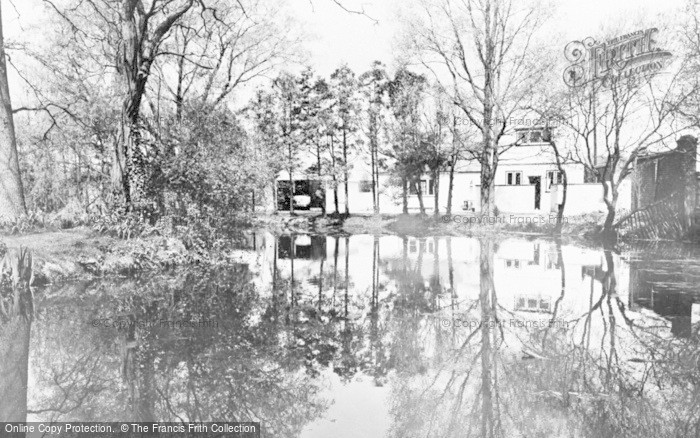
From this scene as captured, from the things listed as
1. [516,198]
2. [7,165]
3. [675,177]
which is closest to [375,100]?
[516,198]

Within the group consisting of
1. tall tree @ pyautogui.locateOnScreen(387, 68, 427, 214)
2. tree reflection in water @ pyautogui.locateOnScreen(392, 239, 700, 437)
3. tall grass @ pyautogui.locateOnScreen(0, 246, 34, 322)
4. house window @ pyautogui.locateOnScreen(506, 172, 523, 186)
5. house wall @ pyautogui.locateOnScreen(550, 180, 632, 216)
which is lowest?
tree reflection in water @ pyautogui.locateOnScreen(392, 239, 700, 437)

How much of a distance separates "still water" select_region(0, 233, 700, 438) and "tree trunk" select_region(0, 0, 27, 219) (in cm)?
322

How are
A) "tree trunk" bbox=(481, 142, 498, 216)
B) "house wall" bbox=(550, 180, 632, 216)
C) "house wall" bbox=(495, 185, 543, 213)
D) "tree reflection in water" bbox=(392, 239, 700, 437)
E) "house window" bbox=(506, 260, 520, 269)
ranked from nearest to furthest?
"tree reflection in water" bbox=(392, 239, 700, 437) → "house window" bbox=(506, 260, 520, 269) → "tree trunk" bbox=(481, 142, 498, 216) → "house wall" bbox=(550, 180, 632, 216) → "house wall" bbox=(495, 185, 543, 213)

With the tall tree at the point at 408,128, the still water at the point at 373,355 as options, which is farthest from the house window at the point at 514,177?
the still water at the point at 373,355

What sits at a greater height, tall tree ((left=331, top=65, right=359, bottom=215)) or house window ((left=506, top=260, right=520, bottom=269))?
tall tree ((left=331, top=65, right=359, bottom=215))

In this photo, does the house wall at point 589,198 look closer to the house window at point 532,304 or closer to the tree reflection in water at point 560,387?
the house window at point 532,304

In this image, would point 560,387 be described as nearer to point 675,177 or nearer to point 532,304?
point 532,304

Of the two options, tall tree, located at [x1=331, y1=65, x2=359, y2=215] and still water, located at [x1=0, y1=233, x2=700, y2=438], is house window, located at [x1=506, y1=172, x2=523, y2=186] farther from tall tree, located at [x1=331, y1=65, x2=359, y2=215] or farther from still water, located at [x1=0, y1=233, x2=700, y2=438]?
still water, located at [x1=0, y1=233, x2=700, y2=438]

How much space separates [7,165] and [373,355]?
33.1 ft

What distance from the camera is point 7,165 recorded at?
11367mm

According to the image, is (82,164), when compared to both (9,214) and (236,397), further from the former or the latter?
(236,397)

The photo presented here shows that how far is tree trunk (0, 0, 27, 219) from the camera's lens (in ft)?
37.0

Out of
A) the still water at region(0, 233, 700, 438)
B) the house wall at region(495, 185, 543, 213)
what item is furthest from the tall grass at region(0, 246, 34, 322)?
the house wall at region(495, 185, 543, 213)

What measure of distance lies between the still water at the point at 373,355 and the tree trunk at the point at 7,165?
322 centimetres
